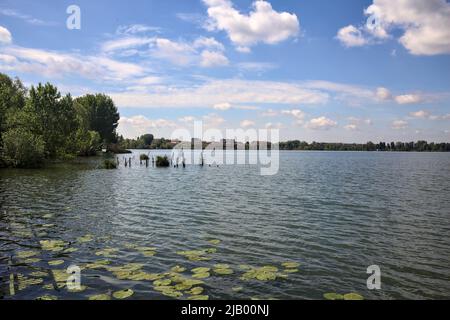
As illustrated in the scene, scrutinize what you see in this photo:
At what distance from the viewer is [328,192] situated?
36.5 meters

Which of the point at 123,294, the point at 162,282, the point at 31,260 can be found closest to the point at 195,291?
the point at 162,282

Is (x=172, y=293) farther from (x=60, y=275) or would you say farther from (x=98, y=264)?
(x=60, y=275)

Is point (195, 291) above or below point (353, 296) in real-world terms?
above

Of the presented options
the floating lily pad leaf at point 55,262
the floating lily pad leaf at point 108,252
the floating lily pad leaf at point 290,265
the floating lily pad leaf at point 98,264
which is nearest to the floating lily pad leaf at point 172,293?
the floating lily pad leaf at point 98,264

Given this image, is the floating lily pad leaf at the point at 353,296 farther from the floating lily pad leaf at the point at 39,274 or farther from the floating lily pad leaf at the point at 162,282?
the floating lily pad leaf at the point at 39,274

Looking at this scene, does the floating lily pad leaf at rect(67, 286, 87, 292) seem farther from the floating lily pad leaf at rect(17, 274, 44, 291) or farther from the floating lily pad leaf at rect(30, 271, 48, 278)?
the floating lily pad leaf at rect(30, 271, 48, 278)

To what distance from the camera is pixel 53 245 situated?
1570cm

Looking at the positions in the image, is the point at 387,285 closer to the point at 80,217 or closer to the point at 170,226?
the point at 170,226

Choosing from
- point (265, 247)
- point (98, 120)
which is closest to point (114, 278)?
point (265, 247)

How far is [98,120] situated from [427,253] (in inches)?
5307

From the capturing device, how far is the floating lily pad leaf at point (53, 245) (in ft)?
49.9

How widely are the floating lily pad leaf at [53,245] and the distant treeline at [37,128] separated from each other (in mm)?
47260

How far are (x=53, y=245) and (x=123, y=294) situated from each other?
6.81m

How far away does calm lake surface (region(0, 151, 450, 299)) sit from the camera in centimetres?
1185
